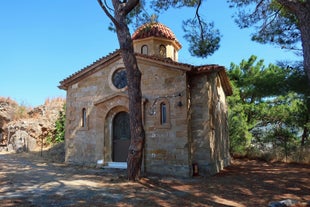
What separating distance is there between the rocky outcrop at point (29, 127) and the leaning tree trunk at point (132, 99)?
12139 mm

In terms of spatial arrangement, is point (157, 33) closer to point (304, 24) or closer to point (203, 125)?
point (203, 125)

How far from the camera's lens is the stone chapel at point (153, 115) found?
35.4ft

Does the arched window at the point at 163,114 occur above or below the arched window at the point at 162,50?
below

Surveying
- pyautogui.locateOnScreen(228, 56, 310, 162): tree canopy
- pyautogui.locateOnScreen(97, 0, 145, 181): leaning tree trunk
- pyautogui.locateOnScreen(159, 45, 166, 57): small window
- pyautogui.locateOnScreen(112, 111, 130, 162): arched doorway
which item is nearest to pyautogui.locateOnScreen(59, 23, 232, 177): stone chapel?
pyautogui.locateOnScreen(112, 111, 130, 162): arched doorway

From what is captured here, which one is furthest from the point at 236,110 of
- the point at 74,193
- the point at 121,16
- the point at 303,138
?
the point at 74,193

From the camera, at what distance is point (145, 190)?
779 centimetres

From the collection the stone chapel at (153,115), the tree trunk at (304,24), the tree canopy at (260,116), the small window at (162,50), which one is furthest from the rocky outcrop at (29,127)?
the tree trunk at (304,24)

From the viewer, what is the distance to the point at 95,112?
12805 mm

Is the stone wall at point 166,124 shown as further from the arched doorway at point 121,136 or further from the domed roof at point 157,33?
the domed roof at point 157,33

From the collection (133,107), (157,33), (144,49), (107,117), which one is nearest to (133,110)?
(133,107)

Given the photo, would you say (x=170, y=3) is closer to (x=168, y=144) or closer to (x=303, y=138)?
Answer: (x=168, y=144)

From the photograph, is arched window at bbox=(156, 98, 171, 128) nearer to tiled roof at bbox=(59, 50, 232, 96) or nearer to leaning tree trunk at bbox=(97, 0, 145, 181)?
tiled roof at bbox=(59, 50, 232, 96)

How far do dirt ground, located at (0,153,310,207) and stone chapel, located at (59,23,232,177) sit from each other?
1.18 meters

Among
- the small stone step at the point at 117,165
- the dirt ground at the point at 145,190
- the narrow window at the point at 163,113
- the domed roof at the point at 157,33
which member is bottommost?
the dirt ground at the point at 145,190
